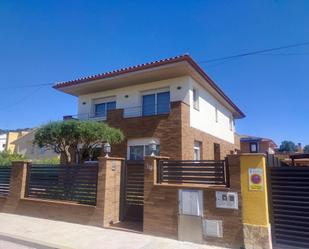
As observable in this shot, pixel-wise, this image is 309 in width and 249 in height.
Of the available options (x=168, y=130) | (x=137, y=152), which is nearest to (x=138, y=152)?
(x=137, y=152)

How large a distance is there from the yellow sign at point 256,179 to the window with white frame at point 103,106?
33.1 ft

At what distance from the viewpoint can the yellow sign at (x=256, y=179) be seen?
5452 millimetres

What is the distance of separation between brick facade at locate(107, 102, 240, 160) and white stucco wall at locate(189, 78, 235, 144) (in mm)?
578

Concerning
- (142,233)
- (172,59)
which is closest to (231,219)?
(142,233)

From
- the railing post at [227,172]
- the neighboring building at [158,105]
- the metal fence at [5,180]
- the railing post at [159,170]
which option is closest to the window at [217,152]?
the neighboring building at [158,105]

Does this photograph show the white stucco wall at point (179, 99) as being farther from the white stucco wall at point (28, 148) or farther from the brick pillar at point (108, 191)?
the white stucco wall at point (28, 148)

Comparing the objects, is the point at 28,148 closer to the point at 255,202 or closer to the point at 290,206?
the point at 255,202

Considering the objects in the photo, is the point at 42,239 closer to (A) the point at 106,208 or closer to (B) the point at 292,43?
(A) the point at 106,208

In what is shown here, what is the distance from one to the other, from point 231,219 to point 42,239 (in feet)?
15.4

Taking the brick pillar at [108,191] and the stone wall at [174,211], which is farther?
the brick pillar at [108,191]

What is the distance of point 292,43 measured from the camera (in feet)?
36.5

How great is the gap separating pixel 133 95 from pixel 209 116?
4.70 metres

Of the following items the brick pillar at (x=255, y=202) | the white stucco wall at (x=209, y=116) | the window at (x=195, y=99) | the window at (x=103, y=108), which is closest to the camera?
the brick pillar at (x=255, y=202)

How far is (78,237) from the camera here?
21.2ft
